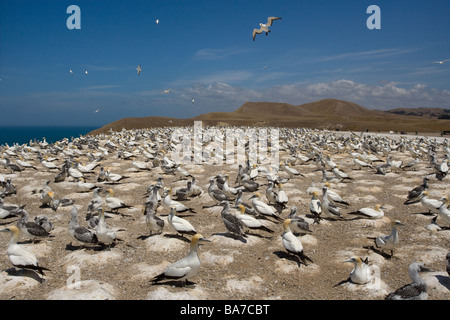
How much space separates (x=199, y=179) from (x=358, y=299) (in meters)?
14.9

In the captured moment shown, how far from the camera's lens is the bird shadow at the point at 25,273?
802 cm

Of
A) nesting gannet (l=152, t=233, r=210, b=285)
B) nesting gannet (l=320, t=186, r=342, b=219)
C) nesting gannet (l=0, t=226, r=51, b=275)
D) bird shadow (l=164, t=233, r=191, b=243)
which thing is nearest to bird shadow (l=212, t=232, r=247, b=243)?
bird shadow (l=164, t=233, r=191, b=243)

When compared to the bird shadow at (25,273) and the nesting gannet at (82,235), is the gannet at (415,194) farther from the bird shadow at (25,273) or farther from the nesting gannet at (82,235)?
the bird shadow at (25,273)

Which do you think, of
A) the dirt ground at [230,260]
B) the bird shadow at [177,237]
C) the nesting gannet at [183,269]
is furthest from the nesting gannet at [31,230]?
the nesting gannet at [183,269]

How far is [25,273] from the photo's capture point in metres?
8.15

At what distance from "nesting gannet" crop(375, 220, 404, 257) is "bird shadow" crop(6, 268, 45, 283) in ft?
32.7

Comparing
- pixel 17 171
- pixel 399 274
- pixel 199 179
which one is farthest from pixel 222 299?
pixel 17 171

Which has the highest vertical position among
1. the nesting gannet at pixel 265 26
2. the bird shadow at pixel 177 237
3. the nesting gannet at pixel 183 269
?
the nesting gannet at pixel 265 26

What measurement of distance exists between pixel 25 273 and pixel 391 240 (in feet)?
34.5

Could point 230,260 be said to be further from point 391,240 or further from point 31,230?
point 31,230

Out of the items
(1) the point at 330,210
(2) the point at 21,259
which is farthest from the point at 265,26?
Answer: (2) the point at 21,259

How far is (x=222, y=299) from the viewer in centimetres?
→ 746

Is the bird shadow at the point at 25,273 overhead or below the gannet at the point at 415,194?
below

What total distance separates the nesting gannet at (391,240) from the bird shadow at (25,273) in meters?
9.96
